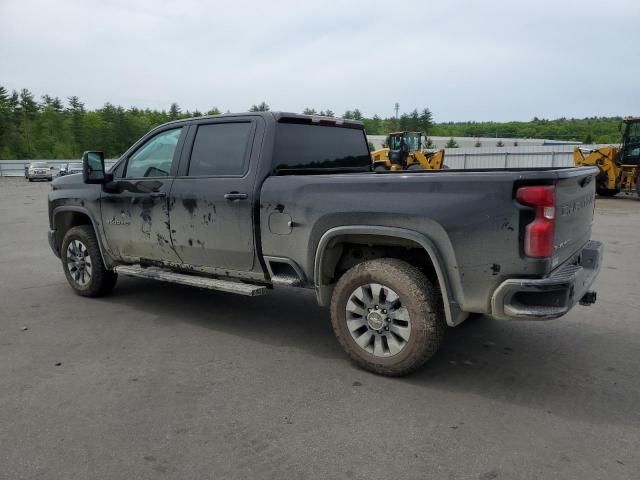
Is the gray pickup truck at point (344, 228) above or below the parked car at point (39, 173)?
above

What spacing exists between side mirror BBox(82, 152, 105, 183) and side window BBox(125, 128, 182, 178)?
27cm

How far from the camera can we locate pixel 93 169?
5457 millimetres

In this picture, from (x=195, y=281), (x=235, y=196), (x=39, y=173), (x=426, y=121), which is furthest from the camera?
(x=426, y=121)

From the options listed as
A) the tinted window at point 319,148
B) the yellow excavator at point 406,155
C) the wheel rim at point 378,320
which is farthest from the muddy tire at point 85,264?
the yellow excavator at point 406,155

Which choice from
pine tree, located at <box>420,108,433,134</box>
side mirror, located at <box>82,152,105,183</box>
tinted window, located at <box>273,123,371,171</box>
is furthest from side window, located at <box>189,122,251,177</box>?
pine tree, located at <box>420,108,433,134</box>

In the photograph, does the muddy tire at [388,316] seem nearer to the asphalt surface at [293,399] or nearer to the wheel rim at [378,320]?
the wheel rim at [378,320]

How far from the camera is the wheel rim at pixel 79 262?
5.89 metres

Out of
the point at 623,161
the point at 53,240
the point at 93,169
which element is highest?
the point at 93,169

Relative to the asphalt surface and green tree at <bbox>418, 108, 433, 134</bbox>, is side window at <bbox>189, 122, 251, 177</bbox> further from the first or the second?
green tree at <bbox>418, 108, 433, 134</bbox>

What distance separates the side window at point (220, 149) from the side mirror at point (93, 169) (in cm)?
125

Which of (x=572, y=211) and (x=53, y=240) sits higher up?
(x=572, y=211)

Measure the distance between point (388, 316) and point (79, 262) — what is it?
3.97m

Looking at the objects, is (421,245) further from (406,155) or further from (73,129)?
(73,129)

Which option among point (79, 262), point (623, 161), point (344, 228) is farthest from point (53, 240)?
point (623, 161)
